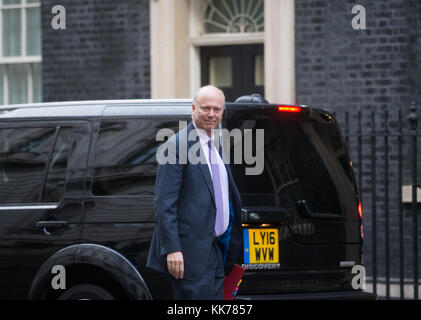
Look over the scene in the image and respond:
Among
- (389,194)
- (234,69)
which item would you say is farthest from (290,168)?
(234,69)

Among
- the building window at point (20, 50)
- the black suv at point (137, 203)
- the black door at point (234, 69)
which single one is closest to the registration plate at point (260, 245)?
the black suv at point (137, 203)

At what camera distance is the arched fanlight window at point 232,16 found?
11.0m

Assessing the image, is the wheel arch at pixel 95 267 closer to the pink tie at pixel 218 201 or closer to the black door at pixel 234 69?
the pink tie at pixel 218 201

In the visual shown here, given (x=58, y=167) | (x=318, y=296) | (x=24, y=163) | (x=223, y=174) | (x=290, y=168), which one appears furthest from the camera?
(x=24, y=163)

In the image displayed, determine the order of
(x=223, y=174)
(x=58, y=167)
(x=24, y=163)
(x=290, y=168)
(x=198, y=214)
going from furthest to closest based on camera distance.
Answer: (x=24, y=163) < (x=58, y=167) < (x=290, y=168) < (x=223, y=174) < (x=198, y=214)

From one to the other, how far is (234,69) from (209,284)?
6.74 metres

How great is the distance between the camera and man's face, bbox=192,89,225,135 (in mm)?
4801

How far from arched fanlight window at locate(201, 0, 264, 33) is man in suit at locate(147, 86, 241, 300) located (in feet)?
20.8

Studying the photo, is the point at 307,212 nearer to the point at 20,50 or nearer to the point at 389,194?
the point at 389,194

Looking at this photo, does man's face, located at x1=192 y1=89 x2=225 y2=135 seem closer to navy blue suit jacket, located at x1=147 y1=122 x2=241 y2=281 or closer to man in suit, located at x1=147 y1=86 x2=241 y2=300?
man in suit, located at x1=147 y1=86 x2=241 y2=300

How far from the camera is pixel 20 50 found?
12094 mm

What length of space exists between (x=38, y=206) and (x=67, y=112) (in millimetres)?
679

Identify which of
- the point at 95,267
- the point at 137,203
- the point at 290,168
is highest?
the point at 290,168

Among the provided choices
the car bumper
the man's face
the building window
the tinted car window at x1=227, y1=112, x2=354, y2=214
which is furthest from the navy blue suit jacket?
the building window
